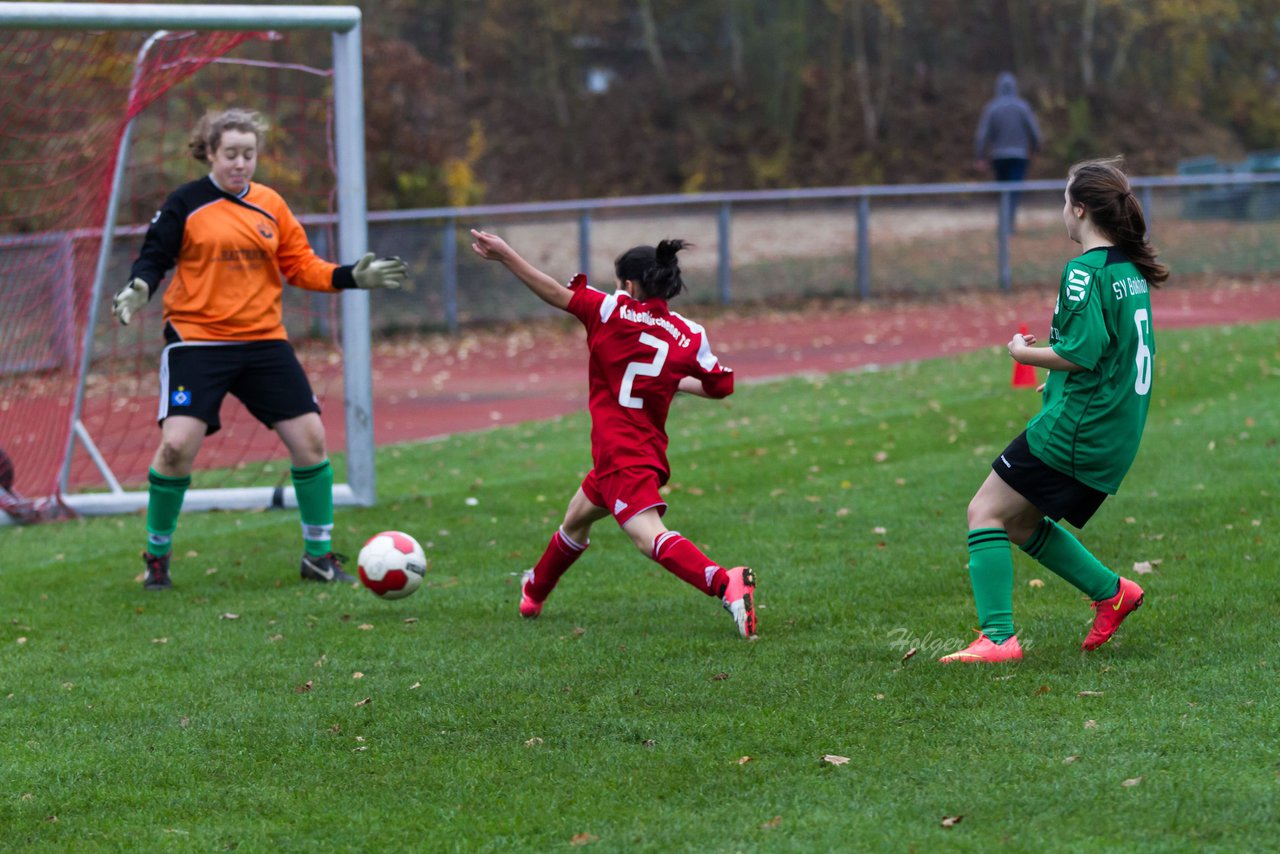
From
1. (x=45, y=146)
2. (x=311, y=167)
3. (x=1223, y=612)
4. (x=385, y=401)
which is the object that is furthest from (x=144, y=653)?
(x=311, y=167)

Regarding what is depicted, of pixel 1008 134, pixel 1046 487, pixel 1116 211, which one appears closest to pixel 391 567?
pixel 1046 487

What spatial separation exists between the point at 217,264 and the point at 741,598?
303 centimetres

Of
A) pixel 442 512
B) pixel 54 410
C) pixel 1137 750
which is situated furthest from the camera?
pixel 54 410

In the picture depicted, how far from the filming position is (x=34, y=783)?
4324mm

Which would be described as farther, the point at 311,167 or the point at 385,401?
the point at 311,167

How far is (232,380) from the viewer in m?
6.91

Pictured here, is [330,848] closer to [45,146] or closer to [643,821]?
[643,821]

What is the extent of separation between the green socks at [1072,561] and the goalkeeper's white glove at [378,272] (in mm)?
3062

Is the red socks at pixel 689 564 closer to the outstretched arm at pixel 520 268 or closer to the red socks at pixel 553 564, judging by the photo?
the red socks at pixel 553 564

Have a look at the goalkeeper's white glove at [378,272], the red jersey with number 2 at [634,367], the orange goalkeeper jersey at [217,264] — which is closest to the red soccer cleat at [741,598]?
the red jersey with number 2 at [634,367]

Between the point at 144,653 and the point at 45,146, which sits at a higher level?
the point at 45,146

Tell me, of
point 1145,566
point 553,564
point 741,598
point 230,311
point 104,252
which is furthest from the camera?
point 104,252

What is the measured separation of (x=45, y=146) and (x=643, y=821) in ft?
31.3

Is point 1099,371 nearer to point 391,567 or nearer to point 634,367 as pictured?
point 634,367
